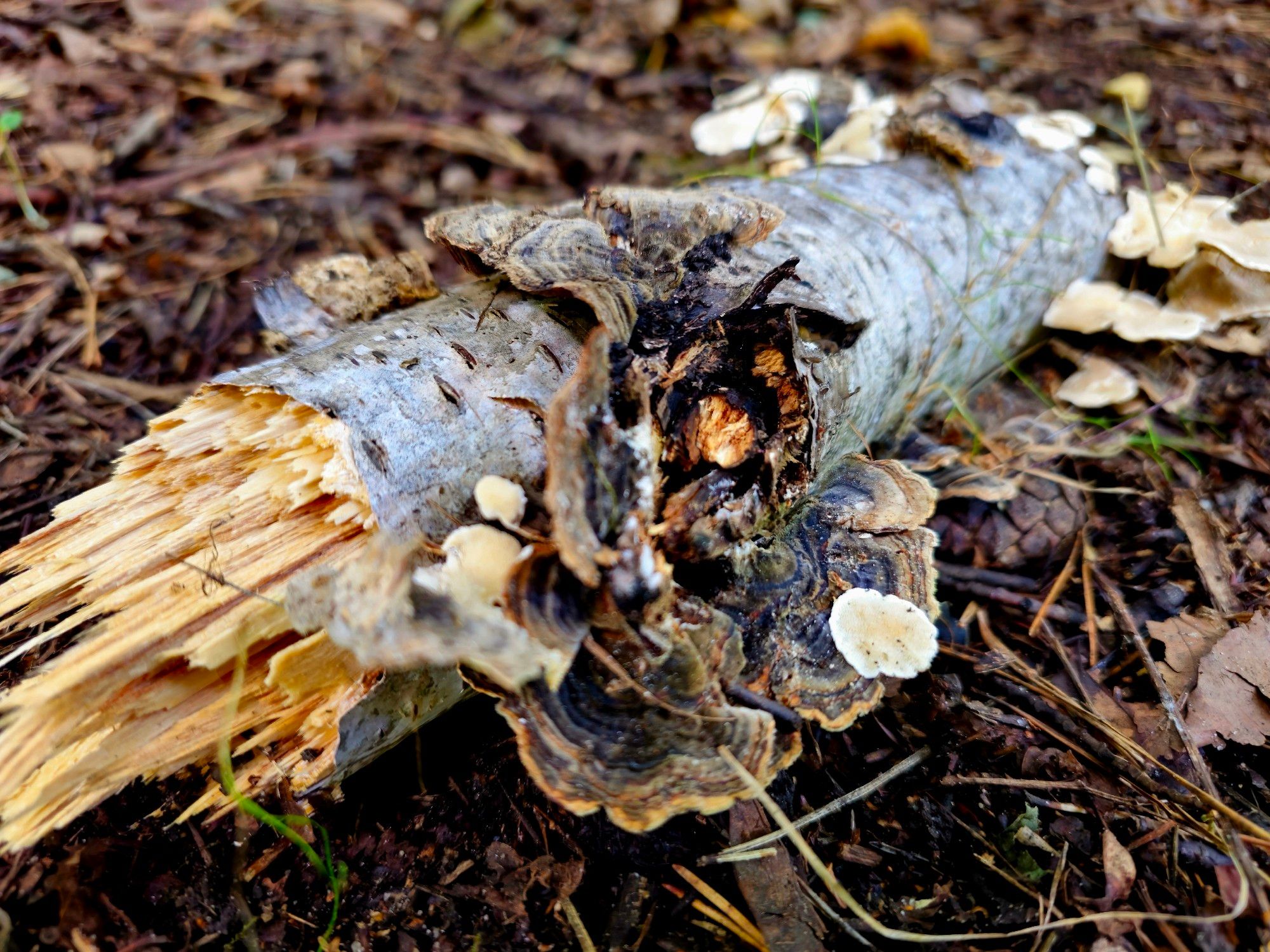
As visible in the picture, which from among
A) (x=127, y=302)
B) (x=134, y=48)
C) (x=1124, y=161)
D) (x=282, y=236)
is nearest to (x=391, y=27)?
(x=134, y=48)

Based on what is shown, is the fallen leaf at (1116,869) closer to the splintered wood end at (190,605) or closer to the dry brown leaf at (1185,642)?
the dry brown leaf at (1185,642)

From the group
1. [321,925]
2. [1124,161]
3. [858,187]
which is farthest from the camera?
[1124,161]

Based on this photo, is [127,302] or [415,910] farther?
[127,302]

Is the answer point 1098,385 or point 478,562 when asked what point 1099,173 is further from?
point 478,562

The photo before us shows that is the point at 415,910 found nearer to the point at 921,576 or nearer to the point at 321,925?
the point at 321,925

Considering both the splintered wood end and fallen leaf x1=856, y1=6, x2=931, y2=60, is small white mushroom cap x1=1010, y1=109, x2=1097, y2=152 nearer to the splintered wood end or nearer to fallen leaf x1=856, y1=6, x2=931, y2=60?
fallen leaf x1=856, y1=6, x2=931, y2=60

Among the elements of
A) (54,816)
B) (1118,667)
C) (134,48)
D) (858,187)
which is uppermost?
(134,48)
